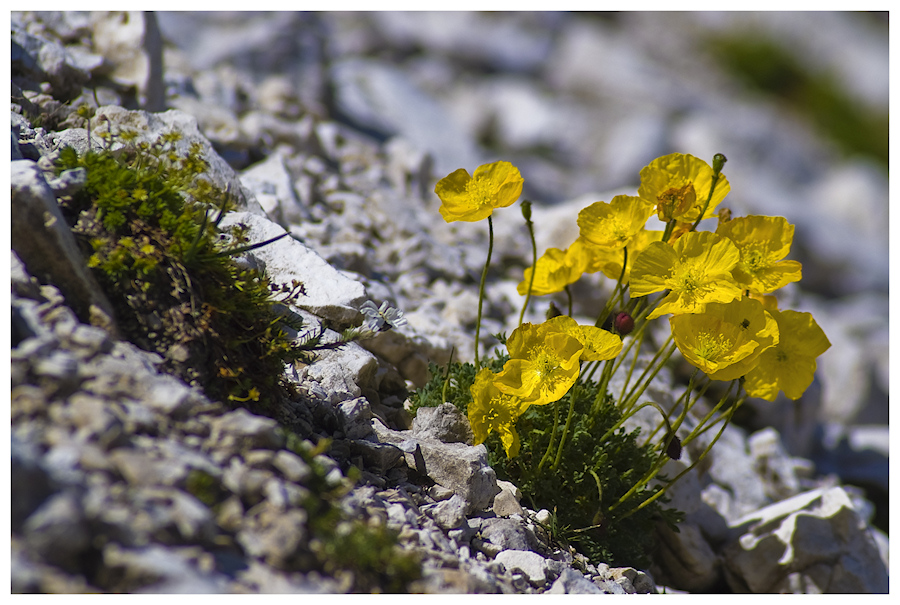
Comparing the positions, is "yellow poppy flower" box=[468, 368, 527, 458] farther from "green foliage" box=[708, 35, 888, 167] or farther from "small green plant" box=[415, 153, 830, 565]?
"green foliage" box=[708, 35, 888, 167]

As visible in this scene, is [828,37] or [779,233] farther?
[828,37]

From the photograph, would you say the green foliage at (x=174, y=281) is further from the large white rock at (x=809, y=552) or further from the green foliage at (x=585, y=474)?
the large white rock at (x=809, y=552)

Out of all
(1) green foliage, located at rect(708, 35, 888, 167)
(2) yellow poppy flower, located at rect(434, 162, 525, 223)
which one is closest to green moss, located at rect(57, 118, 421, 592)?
(2) yellow poppy flower, located at rect(434, 162, 525, 223)

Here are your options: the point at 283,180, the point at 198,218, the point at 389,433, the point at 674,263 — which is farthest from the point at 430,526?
the point at 283,180

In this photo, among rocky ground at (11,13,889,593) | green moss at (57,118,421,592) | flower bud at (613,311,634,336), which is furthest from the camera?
flower bud at (613,311,634,336)

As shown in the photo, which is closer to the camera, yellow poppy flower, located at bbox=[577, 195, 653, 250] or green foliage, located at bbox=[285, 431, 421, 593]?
green foliage, located at bbox=[285, 431, 421, 593]

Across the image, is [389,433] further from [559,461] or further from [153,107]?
[153,107]

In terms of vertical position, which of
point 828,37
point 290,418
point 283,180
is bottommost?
point 290,418

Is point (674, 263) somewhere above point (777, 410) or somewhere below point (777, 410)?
below
